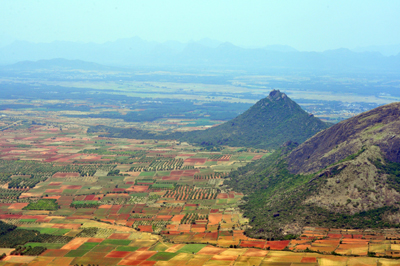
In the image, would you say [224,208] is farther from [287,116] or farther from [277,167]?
[287,116]

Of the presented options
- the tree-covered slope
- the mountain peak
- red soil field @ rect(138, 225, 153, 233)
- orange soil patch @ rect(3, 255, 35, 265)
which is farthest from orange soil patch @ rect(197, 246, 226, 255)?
the mountain peak

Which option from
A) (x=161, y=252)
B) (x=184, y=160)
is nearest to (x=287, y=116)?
(x=184, y=160)

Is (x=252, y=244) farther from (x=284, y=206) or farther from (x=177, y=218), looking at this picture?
(x=177, y=218)

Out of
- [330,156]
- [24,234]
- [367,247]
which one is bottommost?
[24,234]

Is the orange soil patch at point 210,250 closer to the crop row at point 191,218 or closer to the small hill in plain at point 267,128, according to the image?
the crop row at point 191,218

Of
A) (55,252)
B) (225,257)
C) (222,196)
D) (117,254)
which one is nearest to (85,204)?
(55,252)

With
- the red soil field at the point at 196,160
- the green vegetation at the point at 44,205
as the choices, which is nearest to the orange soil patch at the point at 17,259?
the green vegetation at the point at 44,205
